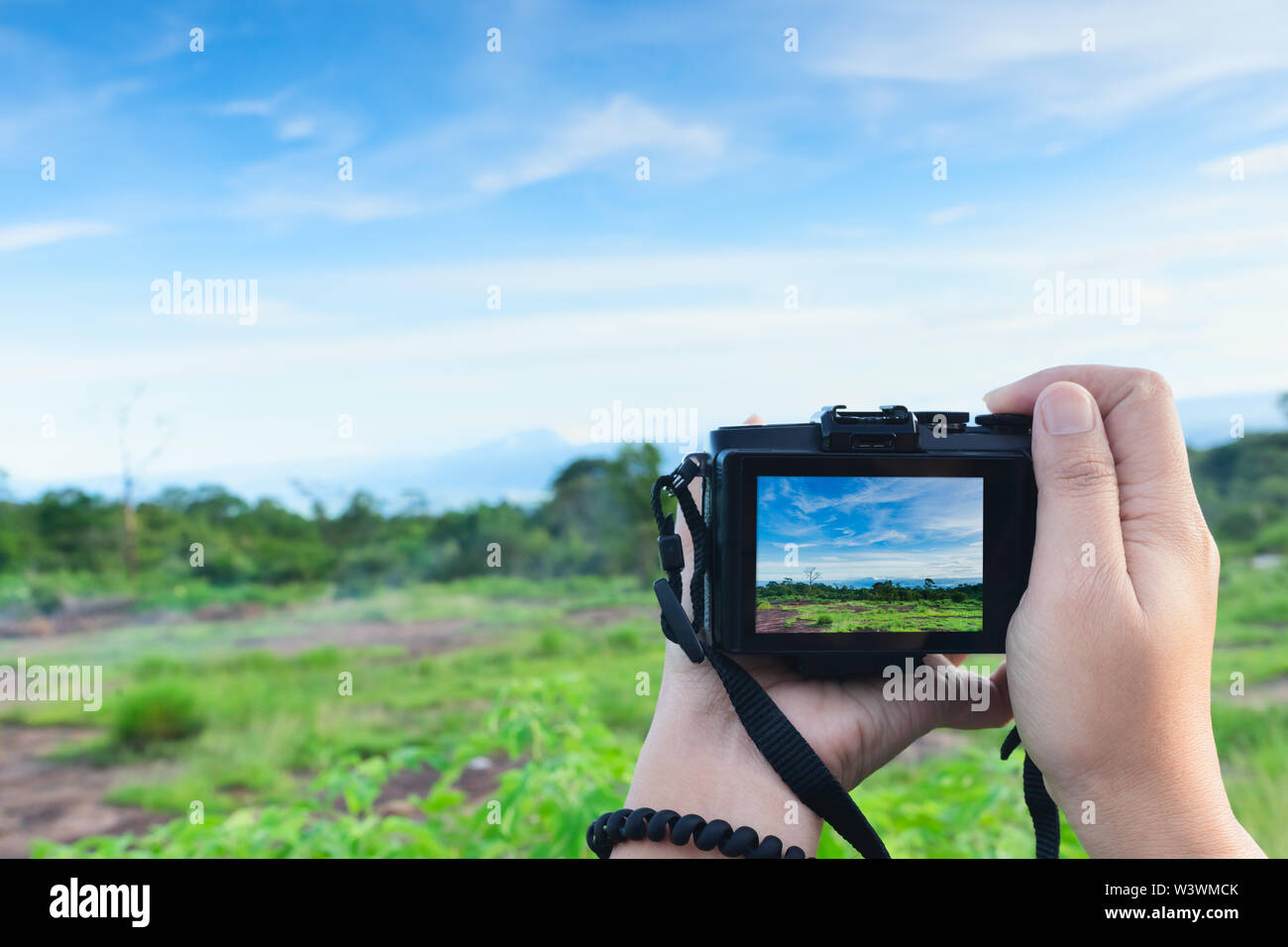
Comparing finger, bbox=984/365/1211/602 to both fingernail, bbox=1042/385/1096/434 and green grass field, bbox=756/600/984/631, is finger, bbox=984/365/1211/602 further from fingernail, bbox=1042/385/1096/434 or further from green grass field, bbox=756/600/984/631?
green grass field, bbox=756/600/984/631

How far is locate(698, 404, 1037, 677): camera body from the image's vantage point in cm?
90

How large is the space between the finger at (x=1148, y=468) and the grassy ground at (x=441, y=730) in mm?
904

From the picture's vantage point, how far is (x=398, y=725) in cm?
460

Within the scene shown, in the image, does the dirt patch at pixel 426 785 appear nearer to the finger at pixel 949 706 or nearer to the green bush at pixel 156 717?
the green bush at pixel 156 717

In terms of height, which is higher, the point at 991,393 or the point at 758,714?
the point at 991,393

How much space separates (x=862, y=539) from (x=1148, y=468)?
292 millimetres

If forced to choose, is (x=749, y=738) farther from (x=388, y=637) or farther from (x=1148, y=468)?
(x=388, y=637)

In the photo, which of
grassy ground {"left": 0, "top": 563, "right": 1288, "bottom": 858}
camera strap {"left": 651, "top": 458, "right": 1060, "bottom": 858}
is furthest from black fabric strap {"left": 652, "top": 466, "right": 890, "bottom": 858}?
grassy ground {"left": 0, "top": 563, "right": 1288, "bottom": 858}

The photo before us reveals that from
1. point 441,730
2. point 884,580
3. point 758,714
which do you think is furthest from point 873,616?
point 441,730

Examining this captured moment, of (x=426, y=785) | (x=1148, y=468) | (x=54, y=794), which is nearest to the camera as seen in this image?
(x=1148, y=468)

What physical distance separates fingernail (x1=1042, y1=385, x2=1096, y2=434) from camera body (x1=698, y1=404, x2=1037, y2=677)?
1.8 inches

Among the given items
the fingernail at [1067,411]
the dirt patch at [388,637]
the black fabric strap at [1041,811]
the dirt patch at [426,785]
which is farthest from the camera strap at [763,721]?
the dirt patch at [388,637]

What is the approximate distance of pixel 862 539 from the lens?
0.90m
